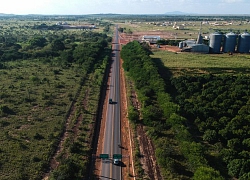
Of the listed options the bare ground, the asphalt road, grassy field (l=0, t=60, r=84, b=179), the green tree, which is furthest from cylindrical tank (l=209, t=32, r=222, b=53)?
the green tree

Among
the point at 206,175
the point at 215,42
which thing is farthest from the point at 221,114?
the point at 215,42

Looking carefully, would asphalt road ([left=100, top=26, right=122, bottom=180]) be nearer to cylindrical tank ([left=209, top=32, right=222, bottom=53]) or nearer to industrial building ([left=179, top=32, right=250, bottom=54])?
industrial building ([left=179, top=32, right=250, bottom=54])

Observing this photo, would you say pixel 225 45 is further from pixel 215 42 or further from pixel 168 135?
pixel 168 135

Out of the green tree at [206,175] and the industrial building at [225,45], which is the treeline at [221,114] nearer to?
the green tree at [206,175]

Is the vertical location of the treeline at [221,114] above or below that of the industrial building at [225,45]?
below

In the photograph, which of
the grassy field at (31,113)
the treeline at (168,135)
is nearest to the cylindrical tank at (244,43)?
the treeline at (168,135)

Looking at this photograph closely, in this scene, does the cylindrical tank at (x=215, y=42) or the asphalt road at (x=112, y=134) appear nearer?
the asphalt road at (x=112, y=134)

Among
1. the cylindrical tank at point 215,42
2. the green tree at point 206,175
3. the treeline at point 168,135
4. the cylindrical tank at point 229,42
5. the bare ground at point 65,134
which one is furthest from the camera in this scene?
the cylindrical tank at point 229,42
